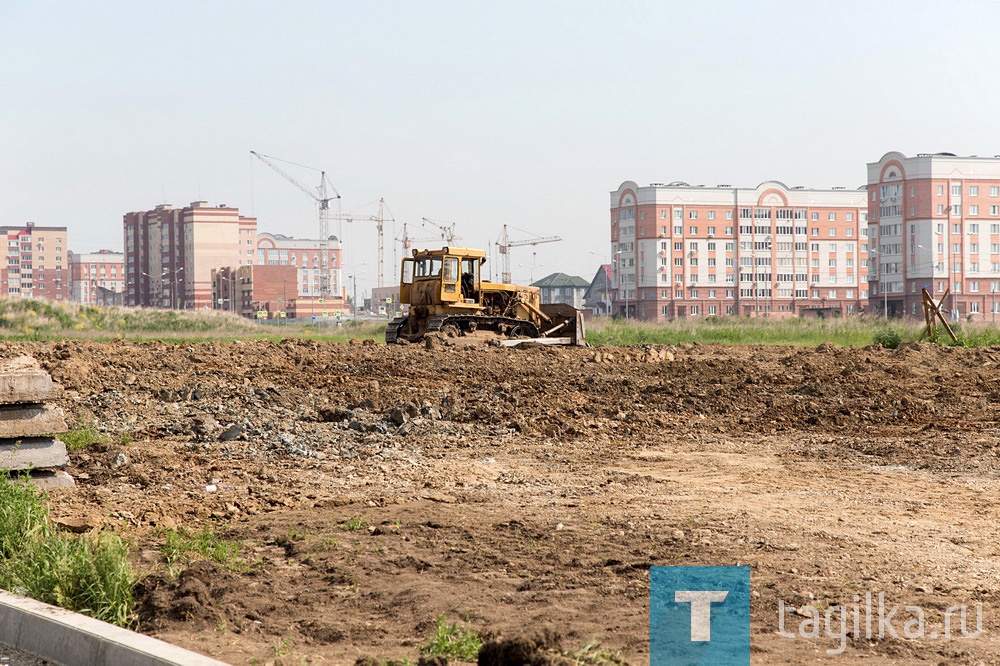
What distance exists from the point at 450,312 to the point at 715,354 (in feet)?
25.3

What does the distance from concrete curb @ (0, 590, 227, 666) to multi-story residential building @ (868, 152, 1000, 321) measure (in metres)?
103

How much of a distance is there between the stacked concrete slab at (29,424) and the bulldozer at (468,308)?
1866 cm

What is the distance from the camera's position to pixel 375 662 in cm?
488

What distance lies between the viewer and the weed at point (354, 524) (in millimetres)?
7965

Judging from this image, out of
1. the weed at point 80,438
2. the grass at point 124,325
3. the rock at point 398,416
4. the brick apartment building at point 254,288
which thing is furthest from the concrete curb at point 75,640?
the brick apartment building at point 254,288

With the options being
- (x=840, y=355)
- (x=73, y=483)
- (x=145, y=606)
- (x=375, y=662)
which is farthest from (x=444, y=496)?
(x=840, y=355)

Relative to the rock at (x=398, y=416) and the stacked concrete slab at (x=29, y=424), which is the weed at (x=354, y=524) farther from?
the rock at (x=398, y=416)

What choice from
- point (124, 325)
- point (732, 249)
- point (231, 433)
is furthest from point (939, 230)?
point (231, 433)

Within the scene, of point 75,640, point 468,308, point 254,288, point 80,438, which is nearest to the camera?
point 75,640

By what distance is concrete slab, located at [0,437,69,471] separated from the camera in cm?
870

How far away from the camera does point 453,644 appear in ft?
16.5

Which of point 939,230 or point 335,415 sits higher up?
point 939,230

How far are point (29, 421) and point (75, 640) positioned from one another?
4.29 metres
